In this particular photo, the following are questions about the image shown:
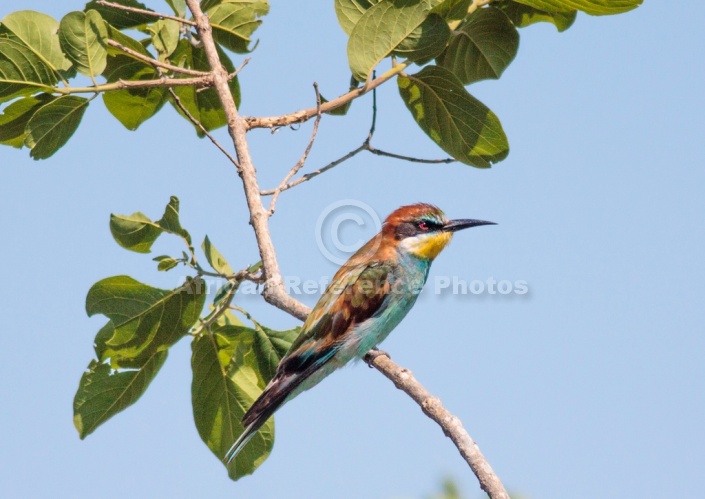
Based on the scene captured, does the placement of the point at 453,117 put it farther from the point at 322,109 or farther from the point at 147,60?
the point at 147,60

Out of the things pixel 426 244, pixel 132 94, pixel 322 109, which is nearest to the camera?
pixel 322 109

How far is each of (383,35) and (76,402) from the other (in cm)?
176

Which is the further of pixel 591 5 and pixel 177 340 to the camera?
pixel 177 340

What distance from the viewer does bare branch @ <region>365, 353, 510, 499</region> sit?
7.51ft

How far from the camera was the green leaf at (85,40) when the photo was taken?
2895 millimetres

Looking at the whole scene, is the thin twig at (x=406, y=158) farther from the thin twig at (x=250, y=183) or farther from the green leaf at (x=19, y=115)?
the green leaf at (x=19, y=115)

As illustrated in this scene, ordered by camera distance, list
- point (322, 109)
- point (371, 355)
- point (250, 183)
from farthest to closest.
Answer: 1. point (371, 355)
2. point (322, 109)
3. point (250, 183)

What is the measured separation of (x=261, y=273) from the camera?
117 inches

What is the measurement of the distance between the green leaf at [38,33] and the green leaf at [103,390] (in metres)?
1.12

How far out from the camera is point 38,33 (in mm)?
2973

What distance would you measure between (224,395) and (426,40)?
60.6 inches

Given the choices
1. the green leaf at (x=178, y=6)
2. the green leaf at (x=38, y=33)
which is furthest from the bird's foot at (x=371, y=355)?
the green leaf at (x=38, y=33)

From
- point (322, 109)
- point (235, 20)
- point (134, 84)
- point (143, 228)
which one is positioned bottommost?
point (143, 228)

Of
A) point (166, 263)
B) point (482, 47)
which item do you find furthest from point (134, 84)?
point (482, 47)
